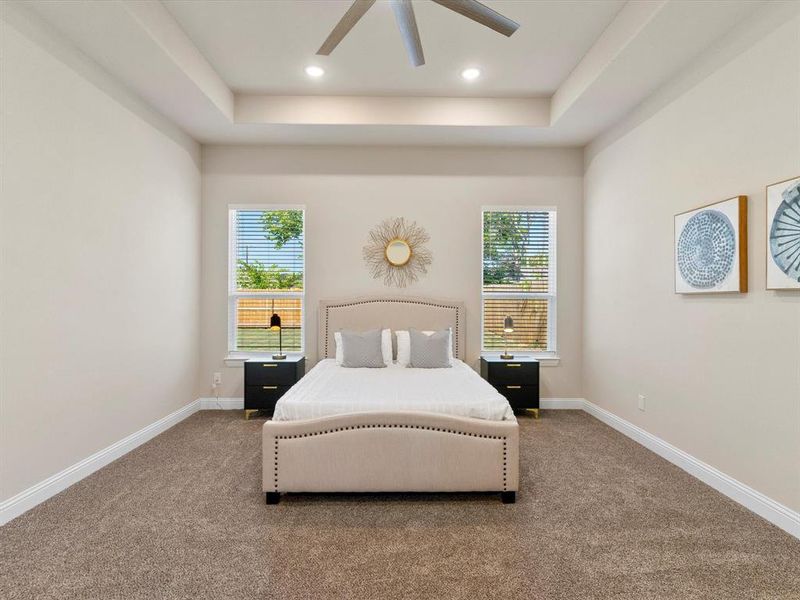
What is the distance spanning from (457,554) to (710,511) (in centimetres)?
160

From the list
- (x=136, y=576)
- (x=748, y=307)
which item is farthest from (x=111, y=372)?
(x=748, y=307)

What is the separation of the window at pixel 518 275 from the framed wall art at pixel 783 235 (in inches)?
96.2

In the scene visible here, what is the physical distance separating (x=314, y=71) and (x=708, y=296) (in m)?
3.55

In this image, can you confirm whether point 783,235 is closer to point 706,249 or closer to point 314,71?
point 706,249

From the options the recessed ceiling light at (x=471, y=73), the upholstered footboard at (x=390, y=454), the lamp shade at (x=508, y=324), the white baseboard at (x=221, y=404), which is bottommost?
the white baseboard at (x=221, y=404)

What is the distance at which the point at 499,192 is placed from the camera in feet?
15.6

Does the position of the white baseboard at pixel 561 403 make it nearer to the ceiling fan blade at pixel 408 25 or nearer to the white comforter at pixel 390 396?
the white comforter at pixel 390 396

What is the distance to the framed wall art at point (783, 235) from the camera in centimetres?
221

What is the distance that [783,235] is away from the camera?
90.1 inches

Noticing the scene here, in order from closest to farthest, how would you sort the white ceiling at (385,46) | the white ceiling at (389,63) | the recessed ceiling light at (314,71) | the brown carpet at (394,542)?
the brown carpet at (394,542)
the white ceiling at (389,63)
the white ceiling at (385,46)
the recessed ceiling light at (314,71)

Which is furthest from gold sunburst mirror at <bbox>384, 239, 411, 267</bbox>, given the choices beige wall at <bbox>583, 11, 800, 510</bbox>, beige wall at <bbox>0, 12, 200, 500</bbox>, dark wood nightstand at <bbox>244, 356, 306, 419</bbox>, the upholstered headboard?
beige wall at <bbox>0, 12, 200, 500</bbox>

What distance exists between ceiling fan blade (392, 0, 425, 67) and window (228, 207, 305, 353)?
8.37ft

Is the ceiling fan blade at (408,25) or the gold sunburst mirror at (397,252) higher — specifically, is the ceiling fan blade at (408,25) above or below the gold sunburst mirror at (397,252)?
above

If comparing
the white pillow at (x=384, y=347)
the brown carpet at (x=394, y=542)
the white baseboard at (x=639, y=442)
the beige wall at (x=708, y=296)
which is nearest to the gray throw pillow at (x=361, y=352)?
the white pillow at (x=384, y=347)
